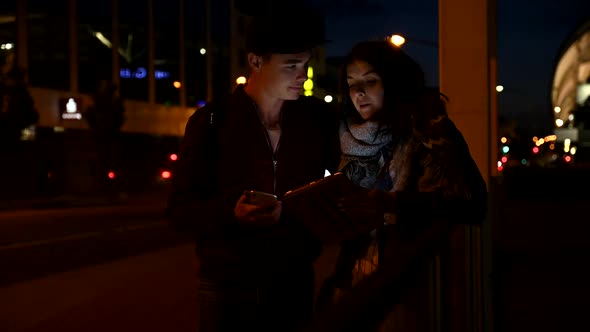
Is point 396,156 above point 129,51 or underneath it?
underneath

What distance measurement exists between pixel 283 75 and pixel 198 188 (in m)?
0.50

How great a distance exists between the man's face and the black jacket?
0.30 ft

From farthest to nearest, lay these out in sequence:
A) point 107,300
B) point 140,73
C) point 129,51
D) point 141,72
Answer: point 141,72, point 140,73, point 129,51, point 107,300

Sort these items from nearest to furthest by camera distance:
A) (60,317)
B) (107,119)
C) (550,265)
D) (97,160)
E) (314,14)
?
1. (314,14)
2. (60,317)
3. (550,265)
4. (107,119)
5. (97,160)

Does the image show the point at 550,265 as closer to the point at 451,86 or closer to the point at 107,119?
the point at 451,86

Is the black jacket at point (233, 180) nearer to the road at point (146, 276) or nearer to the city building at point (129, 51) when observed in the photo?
the road at point (146, 276)

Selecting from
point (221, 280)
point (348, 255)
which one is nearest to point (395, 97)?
point (348, 255)

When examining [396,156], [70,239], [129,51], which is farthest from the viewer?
[129,51]

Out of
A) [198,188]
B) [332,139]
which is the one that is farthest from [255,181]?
[332,139]

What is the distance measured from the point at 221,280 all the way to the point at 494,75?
432 centimetres

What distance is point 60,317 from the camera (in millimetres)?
8062

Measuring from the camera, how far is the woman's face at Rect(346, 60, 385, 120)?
2.90 meters

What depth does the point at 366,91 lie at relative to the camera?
2.90 meters

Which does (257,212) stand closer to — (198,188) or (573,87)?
(198,188)
